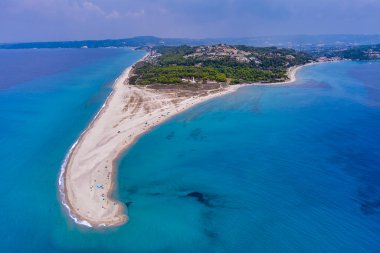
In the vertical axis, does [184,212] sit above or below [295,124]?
below

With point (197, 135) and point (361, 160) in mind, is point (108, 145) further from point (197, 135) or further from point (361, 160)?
point (361, 160)

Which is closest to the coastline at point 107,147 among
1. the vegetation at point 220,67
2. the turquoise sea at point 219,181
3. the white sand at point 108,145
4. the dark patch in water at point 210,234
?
the white sand at point 108,145

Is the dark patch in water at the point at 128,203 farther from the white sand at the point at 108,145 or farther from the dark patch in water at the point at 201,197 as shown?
the dark patch in water at the point at 201,197

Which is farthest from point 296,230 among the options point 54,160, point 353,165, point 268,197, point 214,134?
point 54,160

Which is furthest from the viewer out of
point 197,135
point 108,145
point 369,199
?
point 197,135

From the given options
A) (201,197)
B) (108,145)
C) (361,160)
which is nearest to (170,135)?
(108,145)

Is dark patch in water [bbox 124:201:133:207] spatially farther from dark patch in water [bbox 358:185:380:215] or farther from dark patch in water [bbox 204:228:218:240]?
dark patch in water [bbox 358:185:380:215]

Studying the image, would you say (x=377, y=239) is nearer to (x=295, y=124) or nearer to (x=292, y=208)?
(x=292, y=208)
